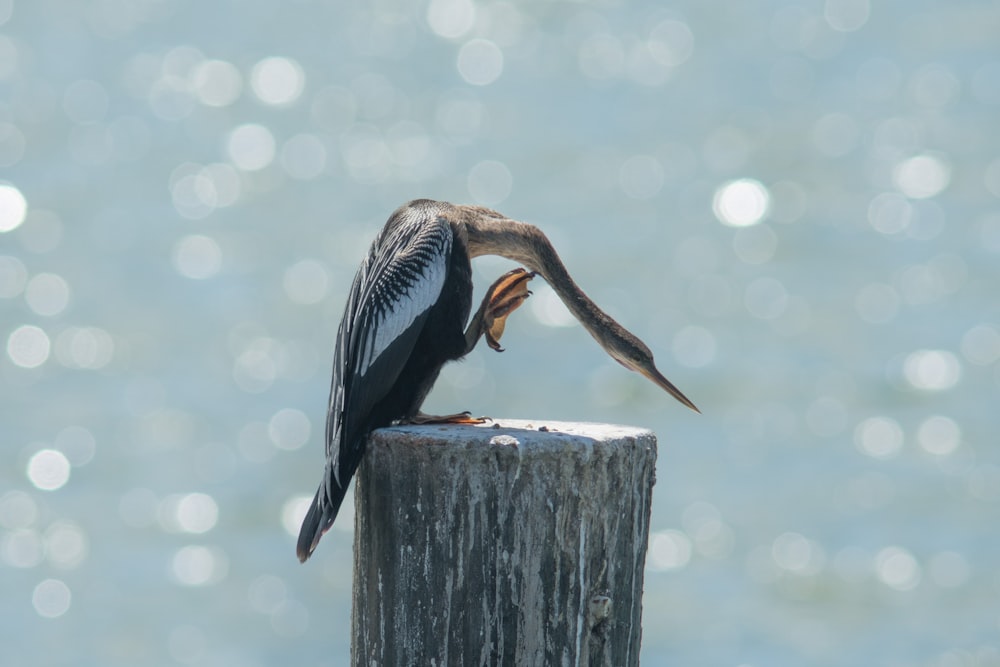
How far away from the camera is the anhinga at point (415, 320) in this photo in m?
3.44

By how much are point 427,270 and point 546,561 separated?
57.5 inches

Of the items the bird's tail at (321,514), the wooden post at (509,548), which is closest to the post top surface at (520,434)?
the wooden post at (509,548)

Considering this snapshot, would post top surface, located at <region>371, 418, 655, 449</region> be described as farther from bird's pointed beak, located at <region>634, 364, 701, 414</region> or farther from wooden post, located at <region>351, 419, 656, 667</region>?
bird's pointed beak, located at <region>634, 364, 701, 414</region>

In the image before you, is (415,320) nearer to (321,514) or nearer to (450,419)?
(450,419)

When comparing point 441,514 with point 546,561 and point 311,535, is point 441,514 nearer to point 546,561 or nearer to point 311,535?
point 546,561

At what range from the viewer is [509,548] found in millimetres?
2725

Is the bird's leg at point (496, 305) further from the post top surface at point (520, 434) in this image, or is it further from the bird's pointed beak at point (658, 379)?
the post top surface at point (520, 434)

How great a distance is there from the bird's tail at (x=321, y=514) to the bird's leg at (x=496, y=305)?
1.06 metres

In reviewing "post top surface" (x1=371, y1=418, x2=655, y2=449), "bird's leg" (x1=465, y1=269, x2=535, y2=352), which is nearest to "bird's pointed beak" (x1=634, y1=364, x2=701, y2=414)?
"bird's leg" (x1=465, y1=269, x2=535, y2=352)

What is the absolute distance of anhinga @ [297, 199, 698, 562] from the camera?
3438 mm

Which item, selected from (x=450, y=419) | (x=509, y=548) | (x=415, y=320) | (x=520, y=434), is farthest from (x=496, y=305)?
(x=509, y=548)

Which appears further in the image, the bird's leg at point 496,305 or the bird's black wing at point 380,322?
the bird's leg at point 496,305

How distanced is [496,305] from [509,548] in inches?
66.7

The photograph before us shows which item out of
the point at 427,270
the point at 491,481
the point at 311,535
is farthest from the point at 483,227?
the point at 491,481
